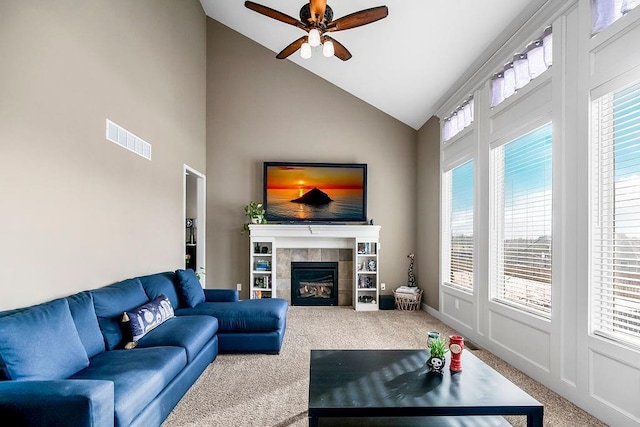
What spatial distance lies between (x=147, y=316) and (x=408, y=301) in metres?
4.34

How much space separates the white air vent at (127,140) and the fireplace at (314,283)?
3.20 m

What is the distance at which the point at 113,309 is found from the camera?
2920 mm

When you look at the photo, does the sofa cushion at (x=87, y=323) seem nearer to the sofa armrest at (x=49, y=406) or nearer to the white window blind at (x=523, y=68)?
the sofa armrest at (x=49, y=406)

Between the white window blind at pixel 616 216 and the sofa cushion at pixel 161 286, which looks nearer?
the white window blind at pixel 616 216

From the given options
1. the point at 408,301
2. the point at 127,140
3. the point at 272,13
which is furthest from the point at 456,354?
the point at 408,301

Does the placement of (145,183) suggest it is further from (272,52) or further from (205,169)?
(272,52)

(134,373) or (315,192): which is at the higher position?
(315,192)

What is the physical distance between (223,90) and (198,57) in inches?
26.0

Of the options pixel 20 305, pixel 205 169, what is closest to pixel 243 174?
pixel 205 169

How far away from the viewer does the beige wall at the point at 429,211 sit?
19.2 feet

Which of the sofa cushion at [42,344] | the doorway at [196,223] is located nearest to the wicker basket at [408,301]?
the doorway at [196,223]

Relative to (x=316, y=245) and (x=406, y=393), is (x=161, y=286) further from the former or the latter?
(x=316, y=245)

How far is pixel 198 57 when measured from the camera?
612cm

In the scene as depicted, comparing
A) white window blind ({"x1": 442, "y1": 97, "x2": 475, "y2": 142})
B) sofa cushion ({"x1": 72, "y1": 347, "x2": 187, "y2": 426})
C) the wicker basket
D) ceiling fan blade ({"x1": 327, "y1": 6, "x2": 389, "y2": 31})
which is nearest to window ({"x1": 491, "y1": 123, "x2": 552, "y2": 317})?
white window blind ({"x1": 442, "y1": 97, "x2": 475, "y2": 142})
